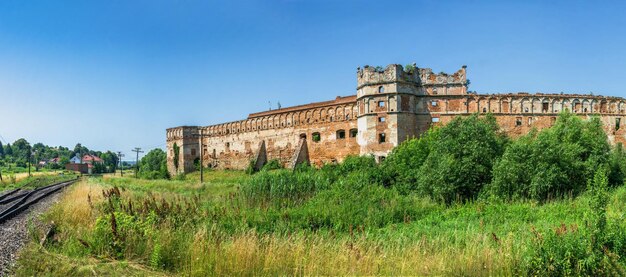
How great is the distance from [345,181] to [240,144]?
74.8 feet

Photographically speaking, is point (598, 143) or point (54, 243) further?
point (598, 143)

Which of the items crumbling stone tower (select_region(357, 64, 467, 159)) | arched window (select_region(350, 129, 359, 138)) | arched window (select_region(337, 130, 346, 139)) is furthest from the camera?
arched window (select_region(337, 130, 346, 139))

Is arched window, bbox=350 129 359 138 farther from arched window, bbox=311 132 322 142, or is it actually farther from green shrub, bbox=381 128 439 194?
green shrub, bbox=381 128 439 194

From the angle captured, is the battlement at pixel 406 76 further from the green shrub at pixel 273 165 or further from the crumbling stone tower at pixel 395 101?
the green shrub at pixel 273 165

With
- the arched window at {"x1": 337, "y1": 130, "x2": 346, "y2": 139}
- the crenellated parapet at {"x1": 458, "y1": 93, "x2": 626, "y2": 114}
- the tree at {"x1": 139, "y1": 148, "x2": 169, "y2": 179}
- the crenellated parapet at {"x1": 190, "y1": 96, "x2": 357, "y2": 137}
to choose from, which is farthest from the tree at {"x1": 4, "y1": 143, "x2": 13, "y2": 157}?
the crenellated parapet at {"x1": 458, "y1": 93, "x2": 626, "y2": 114}

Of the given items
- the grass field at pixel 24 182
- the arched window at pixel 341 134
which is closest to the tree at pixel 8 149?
the grass field at pixel 24 182

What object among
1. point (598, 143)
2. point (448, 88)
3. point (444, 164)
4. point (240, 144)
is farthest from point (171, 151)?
point (598, 143)

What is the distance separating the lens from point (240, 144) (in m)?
39.2

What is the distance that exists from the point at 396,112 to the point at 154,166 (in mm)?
44334

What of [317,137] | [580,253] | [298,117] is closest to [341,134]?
[317,137]

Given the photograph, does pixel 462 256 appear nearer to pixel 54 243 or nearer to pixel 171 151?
pixel 54 243

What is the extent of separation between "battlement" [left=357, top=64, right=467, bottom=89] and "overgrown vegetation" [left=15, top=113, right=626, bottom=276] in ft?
19.1

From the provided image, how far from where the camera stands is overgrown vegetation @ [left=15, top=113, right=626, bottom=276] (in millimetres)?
6273

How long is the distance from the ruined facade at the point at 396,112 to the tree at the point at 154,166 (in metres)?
15.7
